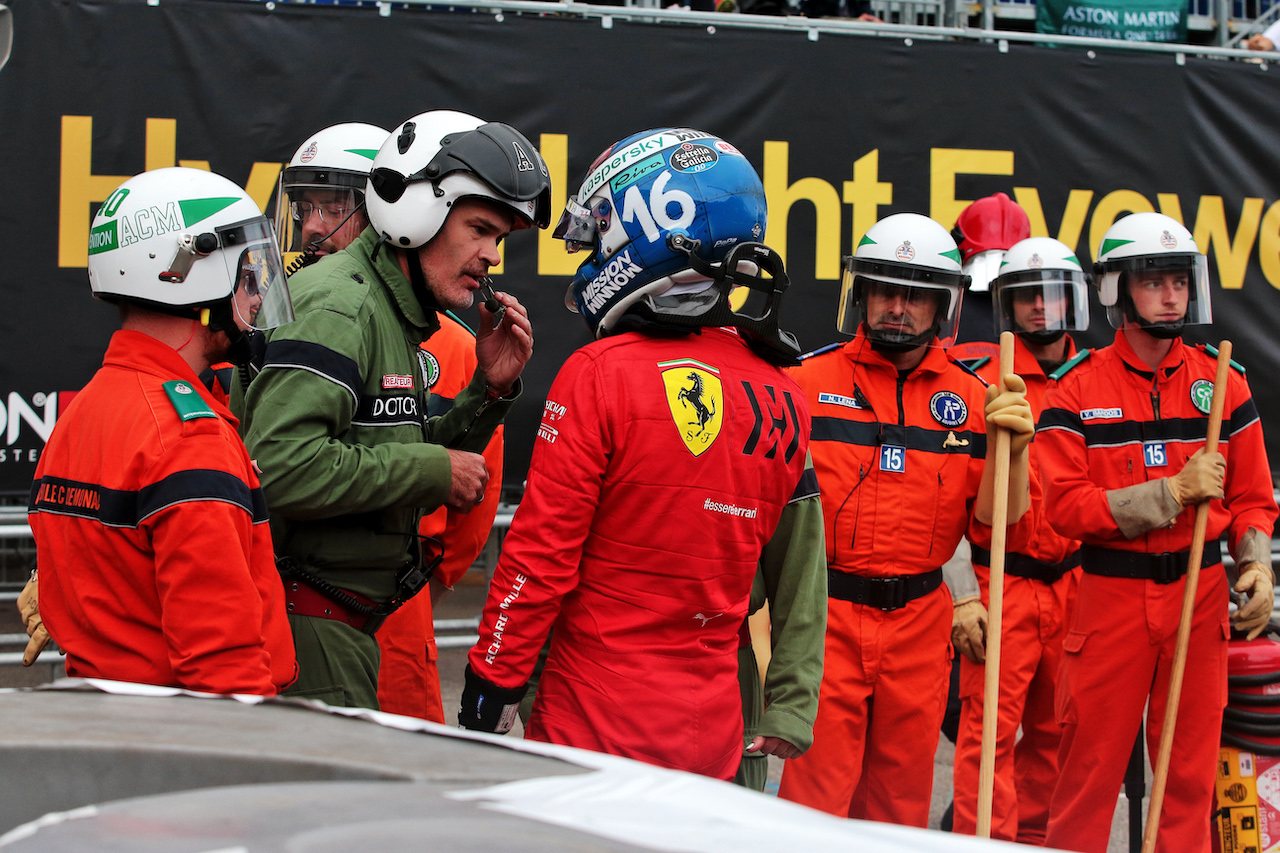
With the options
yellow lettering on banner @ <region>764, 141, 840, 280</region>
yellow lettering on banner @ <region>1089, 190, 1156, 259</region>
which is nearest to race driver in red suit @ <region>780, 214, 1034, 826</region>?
yellow lettering on banner @ <region>764, 141, 840, 280</region>

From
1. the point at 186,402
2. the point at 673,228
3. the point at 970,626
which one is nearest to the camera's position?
the point at 186,402

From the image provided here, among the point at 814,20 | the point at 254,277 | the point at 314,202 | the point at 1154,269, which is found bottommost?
the point at 254,277

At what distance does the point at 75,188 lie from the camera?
541 centimetres

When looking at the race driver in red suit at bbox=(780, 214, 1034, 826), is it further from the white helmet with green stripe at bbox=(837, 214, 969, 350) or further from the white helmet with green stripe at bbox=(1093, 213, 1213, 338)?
the white helmet with green stripe at bbox=(1093, 213, 1213, 338)

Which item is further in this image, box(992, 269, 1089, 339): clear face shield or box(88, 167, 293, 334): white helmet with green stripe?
box(992, 269, 1089, 339): clear face shield

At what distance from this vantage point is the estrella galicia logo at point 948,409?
13.1 feet

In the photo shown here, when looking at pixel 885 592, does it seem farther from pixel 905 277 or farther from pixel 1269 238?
pixel 1269 238

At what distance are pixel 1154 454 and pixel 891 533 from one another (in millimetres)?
1260

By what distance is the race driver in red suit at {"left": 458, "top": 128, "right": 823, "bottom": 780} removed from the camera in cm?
254

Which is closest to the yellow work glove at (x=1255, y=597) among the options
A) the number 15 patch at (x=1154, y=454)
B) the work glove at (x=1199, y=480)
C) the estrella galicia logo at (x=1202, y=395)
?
the work glove at (x=1199, y=480)

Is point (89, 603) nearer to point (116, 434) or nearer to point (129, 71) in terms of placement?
point (116, 434)

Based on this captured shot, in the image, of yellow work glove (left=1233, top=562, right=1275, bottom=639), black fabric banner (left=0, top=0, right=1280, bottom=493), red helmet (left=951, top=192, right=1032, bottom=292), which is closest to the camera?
yellow work glove (left=1233, top=562, right=1275, bottom=639)

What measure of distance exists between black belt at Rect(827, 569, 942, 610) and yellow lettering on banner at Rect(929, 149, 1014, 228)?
2.78 meters

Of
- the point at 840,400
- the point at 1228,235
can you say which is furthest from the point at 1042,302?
the point at 840,400
